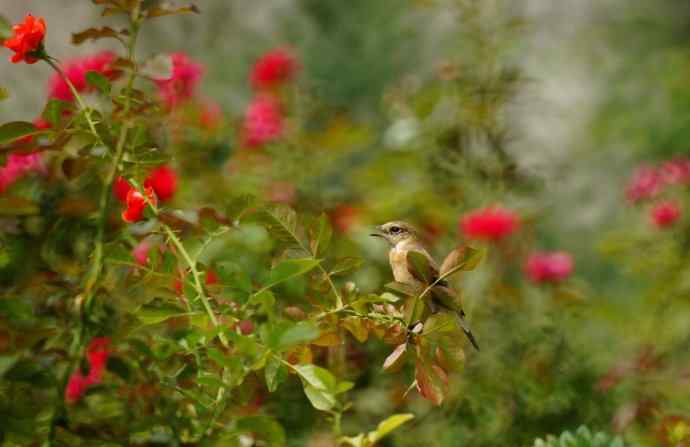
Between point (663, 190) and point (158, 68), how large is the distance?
1.47 meters

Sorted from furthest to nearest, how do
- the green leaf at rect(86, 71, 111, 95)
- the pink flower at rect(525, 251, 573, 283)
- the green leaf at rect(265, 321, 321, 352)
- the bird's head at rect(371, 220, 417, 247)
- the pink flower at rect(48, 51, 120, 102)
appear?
the pink flower at rect(525, 251, 573, 283), the pink flower at rect(48, 51, 120, 102), the bird's head at rect(371, 220, 417, 247), the green leaf at rect(86, 71, 111, 95), the green leaf at rect(265, 321, 321, 352)

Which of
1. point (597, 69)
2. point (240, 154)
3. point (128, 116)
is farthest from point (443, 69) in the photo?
point (597, 69)

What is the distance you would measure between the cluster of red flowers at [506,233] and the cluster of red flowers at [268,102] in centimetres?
48

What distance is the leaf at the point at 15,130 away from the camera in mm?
830

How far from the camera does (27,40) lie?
0.85 meters

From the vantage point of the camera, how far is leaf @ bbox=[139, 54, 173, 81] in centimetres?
83

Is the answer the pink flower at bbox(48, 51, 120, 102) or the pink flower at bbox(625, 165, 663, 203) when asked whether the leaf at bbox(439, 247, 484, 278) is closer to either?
the pink flower at bbox(48, 51, 120, 102)

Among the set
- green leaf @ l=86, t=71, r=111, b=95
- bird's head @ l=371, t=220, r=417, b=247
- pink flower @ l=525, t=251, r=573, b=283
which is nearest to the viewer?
green leaf @ l=86, t=71, r=111, b=95

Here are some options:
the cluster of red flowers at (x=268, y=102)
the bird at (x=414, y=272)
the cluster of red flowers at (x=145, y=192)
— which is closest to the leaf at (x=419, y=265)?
the bird at (x=414, y=272)

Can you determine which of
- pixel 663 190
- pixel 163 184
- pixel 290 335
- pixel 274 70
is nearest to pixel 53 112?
pixel 290 335

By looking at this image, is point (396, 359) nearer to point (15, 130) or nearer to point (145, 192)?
point (145, 192)

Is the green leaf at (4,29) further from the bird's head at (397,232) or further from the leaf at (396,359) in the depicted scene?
the bird's head at (397,232)

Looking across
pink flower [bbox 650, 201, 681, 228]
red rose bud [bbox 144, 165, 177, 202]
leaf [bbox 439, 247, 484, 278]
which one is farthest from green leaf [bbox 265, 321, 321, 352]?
pink flower [bbox 650, 201, 681, 228]

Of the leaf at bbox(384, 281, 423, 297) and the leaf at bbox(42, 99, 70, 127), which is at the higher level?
the leaf at bbox(42, 99, 70, 127)
